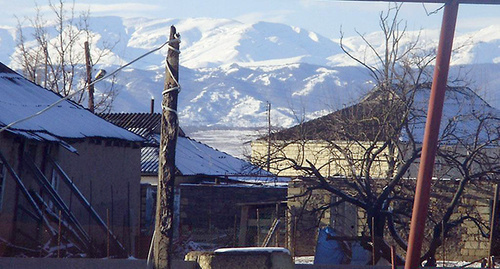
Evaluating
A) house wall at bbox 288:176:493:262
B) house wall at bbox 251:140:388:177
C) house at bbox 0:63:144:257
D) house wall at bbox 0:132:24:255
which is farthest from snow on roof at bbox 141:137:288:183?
house wall at bbox 0:132:24:255

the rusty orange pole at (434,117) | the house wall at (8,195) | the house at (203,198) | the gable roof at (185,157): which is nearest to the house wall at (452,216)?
the house at (203,198)

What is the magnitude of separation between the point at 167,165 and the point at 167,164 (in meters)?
0.01

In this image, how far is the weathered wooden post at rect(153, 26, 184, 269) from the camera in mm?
8922

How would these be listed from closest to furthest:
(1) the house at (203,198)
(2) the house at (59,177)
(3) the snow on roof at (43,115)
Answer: (2) the house at (59,177) < (3) the snow on roof at (43,115) < (1) the house at (203,198)

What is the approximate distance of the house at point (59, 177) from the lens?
597 inches

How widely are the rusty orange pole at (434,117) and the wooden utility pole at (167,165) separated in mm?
2909

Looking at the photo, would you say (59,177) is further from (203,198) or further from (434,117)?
(434,117)

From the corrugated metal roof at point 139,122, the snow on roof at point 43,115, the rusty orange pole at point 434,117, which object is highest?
the corrugated metal roof at point 139,122

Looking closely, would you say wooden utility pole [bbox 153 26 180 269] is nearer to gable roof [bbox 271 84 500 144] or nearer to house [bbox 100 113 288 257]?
gable roof [bbox 271 84 500 144]

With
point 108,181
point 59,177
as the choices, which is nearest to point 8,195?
point 59,177

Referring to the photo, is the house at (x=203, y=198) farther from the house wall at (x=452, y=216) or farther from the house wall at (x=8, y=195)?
the house wall at (x=8, y=195)

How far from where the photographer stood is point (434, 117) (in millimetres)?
7102

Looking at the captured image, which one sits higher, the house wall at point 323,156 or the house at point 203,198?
the house wall at point 323,156

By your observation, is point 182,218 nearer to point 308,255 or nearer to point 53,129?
point 308,255
